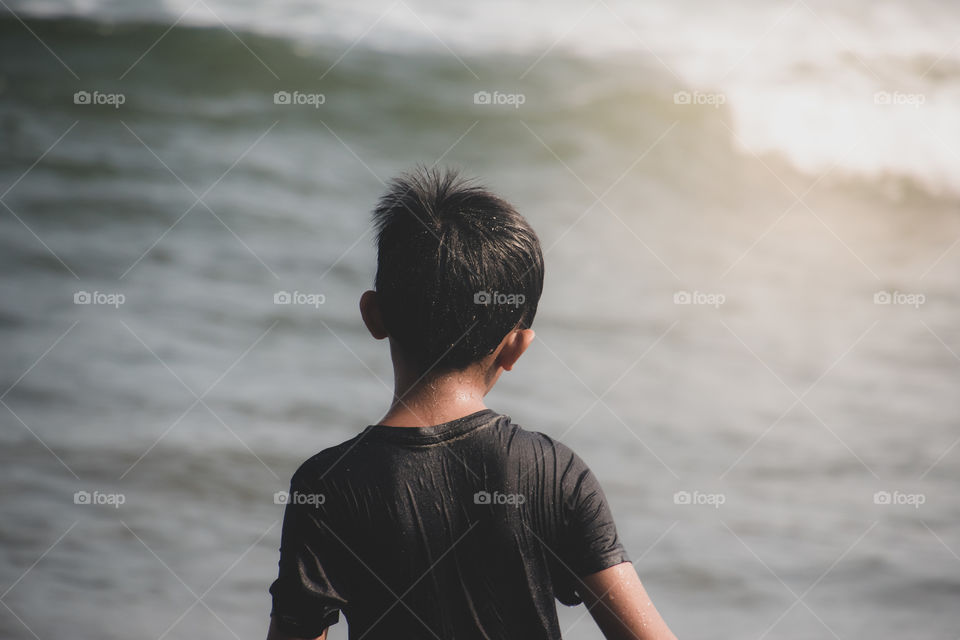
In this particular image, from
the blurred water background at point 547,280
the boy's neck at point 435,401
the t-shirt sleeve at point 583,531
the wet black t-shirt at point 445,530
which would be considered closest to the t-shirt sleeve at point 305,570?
the wet black t-shirt at point 445,530

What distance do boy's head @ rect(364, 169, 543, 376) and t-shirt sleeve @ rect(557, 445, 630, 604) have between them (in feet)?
0.73

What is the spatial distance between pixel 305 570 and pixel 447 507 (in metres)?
0.23

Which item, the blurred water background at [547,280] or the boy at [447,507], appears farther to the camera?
the blurred water background at [547,280]

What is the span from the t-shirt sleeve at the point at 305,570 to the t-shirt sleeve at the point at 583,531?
329 millimetres

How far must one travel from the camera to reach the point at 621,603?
53.2 inches

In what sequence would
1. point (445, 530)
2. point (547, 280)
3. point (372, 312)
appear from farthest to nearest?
point (547, 280), point (372, 312), point (445, 530)

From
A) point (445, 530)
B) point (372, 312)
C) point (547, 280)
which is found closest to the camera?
point (445, 530)

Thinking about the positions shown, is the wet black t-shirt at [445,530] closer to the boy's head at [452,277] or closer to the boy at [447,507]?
the boy at [447,507]

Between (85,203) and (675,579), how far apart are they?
619 centimetres

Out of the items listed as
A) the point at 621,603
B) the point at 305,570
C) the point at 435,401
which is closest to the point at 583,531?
the point at 621,603

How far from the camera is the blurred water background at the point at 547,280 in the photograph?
410 centimetres

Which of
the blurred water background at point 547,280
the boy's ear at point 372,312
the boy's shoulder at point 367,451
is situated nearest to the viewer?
the boy's shoulder at point 367,451

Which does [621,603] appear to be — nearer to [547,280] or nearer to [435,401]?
[435,401]

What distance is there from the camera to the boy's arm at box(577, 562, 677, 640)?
135cm
